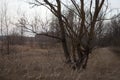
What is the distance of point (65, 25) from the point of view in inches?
510

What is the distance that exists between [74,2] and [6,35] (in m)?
14.3

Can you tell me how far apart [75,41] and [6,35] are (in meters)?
14.3

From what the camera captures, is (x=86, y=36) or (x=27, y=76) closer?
(x=27, y=76)

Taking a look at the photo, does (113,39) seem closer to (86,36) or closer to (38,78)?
(86,36)

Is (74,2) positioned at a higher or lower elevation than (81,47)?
higher

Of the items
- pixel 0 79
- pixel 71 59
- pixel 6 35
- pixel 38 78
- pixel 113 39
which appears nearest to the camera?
pixel 0 79

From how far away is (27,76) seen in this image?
8102 mm

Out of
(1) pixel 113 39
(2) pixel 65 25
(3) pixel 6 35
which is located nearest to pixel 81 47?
(2) pixel 65 25

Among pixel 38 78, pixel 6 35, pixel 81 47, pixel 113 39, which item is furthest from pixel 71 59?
pixel 113 39

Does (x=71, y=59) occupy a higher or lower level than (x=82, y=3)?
lower

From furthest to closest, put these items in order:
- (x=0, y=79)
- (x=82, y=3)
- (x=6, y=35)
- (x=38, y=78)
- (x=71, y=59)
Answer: (x=6, y=35), (x=71, y=59), (x=82, y=3), (x=38, y=78), (x=0, y=79)

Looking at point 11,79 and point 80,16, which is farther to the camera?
point 80,16

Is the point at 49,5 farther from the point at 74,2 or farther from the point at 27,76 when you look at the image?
the point at 27,76

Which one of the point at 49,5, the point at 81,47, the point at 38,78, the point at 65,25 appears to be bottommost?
the point at 38,78
